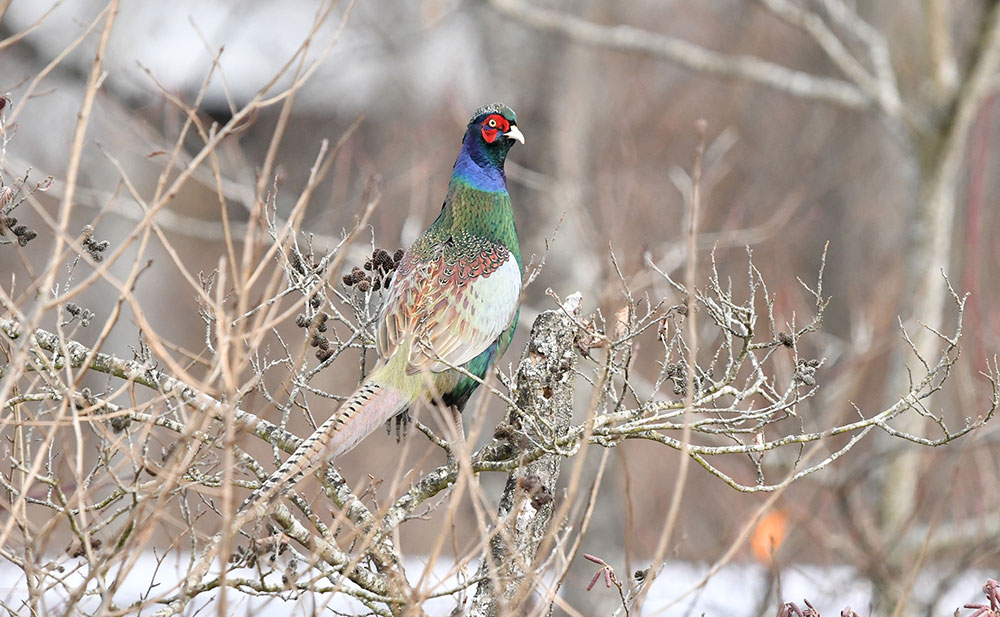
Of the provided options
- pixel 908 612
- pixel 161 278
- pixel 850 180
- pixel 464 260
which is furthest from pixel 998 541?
pixel 161 278

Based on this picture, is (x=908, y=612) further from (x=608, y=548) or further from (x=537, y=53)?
(x=537, y=53)

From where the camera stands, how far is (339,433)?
3318mm

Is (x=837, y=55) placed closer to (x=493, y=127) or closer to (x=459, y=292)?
(x=493, y=127)

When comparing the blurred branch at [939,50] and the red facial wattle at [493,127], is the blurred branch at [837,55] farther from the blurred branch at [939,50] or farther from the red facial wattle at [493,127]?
the red facial wattle at [493,127]

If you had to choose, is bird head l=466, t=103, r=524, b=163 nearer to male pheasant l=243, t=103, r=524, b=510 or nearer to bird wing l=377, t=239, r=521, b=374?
male pheasant l=243, t=103, r=524, b=510

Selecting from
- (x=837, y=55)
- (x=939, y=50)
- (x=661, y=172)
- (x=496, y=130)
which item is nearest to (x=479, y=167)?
(x=496, y=130)

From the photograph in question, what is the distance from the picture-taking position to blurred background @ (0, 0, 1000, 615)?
6.80m

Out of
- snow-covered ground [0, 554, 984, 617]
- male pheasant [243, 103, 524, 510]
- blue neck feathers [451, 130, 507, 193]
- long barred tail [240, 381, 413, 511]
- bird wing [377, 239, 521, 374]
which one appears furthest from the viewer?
snow-covered ground [0, 554, 984, 617]

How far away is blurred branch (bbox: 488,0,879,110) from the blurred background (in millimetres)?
44

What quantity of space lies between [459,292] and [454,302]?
0.14 ft

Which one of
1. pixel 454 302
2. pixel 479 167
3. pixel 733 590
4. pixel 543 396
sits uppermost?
pixel 479 167

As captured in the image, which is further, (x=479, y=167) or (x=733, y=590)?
(x=733, y=590)

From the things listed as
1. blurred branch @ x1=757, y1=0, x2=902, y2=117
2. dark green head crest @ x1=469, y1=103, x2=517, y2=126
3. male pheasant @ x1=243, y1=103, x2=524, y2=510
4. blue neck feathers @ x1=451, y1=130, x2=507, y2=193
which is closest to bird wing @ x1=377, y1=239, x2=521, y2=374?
male pheasant @ x1=243, y1=103, x2=524, y2=510

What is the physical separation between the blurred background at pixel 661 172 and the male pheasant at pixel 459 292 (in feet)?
1.16
